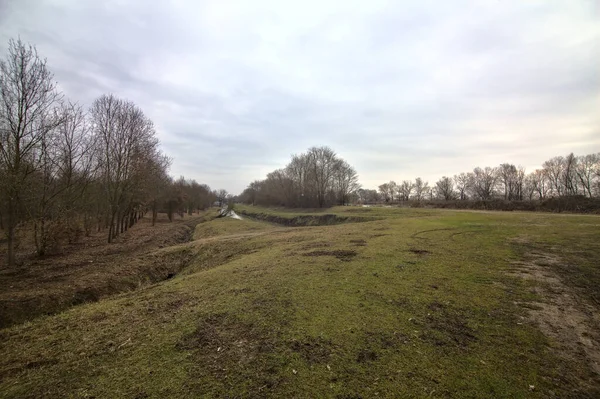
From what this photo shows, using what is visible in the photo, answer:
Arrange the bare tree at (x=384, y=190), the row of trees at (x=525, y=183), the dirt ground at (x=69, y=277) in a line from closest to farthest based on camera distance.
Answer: the dirt ground at (x=69, y=277)
the row of trees at (x=525, y=183)
the bare tree at (x=384, y=190)

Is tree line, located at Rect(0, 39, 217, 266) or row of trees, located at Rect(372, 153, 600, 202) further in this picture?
row of trees, located at Rect(372, 153, 600, 202)

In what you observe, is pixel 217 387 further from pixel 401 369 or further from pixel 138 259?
pixel 138 259

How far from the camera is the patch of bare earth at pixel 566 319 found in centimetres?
477

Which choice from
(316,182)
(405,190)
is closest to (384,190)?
(405,190)

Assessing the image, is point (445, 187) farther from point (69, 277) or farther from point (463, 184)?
point (69, 277)

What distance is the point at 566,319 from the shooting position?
19.7ft

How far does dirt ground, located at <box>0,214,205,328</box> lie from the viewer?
832 cm

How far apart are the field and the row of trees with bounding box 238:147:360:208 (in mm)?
59586

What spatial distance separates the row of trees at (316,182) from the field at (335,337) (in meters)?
59.6

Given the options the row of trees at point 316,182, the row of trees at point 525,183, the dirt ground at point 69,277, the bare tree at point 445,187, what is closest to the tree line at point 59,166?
the dirt ground at point 69,277

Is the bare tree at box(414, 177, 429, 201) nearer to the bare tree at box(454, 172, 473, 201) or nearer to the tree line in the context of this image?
the bare tree at box(454, 172, 473, 201)

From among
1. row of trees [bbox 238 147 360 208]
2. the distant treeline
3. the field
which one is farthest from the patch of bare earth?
row of trees [bbox 238 147 360 208]

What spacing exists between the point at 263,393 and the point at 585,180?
298ft

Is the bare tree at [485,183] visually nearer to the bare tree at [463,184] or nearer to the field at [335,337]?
the bare tree at [463,184]
